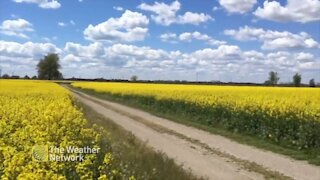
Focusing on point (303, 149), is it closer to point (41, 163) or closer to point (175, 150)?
point (175, 150)

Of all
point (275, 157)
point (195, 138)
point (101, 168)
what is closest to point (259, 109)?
point (195, 138)

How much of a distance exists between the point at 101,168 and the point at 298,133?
13109 millimetres

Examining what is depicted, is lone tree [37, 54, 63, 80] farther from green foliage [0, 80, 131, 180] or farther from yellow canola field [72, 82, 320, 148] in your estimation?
green foliage [0, 80, 131, 180]

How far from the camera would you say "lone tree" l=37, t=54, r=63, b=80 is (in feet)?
556

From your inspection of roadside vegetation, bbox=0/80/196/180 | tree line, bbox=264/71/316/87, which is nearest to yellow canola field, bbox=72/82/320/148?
roadside vegetation, bbox=0/80/196/180

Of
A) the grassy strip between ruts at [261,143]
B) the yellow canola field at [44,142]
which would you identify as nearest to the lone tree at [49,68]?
the grassy strip between ruts at [261,143]

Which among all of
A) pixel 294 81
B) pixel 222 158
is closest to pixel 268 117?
pixel 222 158

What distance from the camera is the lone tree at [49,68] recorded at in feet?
556

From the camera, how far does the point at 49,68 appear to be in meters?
171

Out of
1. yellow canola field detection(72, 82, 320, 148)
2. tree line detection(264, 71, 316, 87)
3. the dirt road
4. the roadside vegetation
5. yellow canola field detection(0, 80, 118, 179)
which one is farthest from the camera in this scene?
tree line detection(264, 71, 316, 87)

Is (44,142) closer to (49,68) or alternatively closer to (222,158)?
(222,158)

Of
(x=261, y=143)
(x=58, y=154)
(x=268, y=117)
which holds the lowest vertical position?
(x=261, y=143)

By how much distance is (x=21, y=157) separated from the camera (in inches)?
248

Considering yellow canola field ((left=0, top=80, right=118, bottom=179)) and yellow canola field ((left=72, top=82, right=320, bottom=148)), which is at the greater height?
yellow canola field ((left=0, top=80, right=118, bottom=179))
